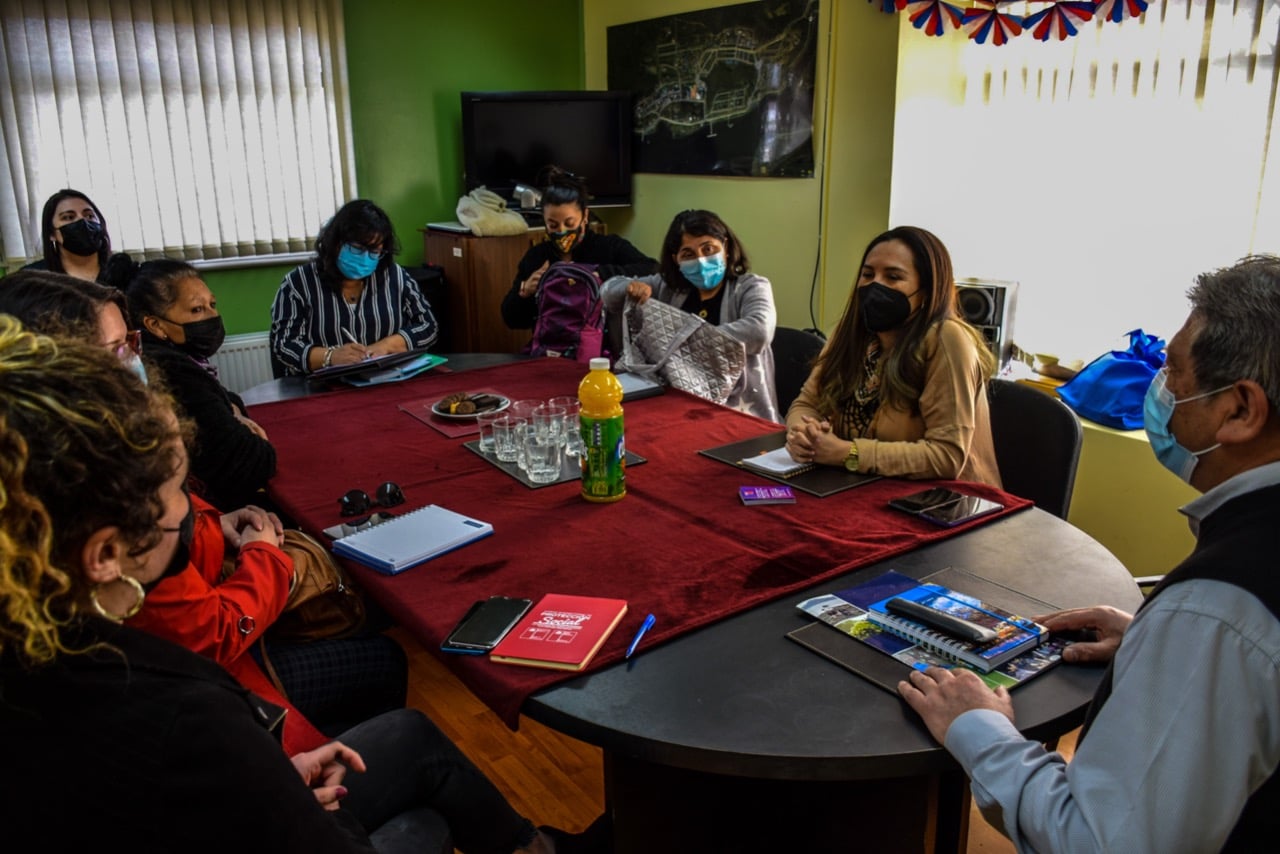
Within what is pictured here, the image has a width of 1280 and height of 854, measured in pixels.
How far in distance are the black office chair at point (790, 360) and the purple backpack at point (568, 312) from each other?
2.03 feet

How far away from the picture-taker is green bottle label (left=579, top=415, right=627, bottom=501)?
5.77ft

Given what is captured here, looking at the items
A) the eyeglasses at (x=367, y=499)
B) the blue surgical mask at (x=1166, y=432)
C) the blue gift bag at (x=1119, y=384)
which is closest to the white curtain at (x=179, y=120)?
the eyeglasses at (x=367, y=499)

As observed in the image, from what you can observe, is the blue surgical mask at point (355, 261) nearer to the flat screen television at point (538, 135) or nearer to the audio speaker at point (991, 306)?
the flat screen television at point (538, 135)

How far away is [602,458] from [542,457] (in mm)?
229

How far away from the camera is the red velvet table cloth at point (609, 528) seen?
4.58 ft

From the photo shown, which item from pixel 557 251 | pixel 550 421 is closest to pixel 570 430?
pixel 550 421

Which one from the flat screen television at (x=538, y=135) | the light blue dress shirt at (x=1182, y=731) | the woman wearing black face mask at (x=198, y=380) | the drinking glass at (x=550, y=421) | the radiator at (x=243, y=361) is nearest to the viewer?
the light blue dress shirt at (x=1182, y=731)

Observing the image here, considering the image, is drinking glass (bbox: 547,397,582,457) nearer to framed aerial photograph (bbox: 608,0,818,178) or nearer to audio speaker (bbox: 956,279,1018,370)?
audio speaker (bbox: 956,279,1018,370)

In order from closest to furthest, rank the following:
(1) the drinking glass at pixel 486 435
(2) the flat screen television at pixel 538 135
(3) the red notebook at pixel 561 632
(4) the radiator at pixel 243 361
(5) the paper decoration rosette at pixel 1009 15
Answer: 1. (3) the red notebook at pixel 561 632
2. (1) the drinking glass at pixel 486 435
3. (5) the paper decoration rosette at pixel 1009 15
4. (4) the radiator at pixel 243 361
5. (2) the flat screen television at pixel 538 135

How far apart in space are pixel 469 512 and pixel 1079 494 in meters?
2.22

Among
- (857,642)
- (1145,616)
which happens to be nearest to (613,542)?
(857,642)

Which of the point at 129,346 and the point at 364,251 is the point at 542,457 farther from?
the point at 364,251

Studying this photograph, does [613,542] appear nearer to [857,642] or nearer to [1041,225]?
[857,642]

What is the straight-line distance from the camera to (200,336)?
213 cm
